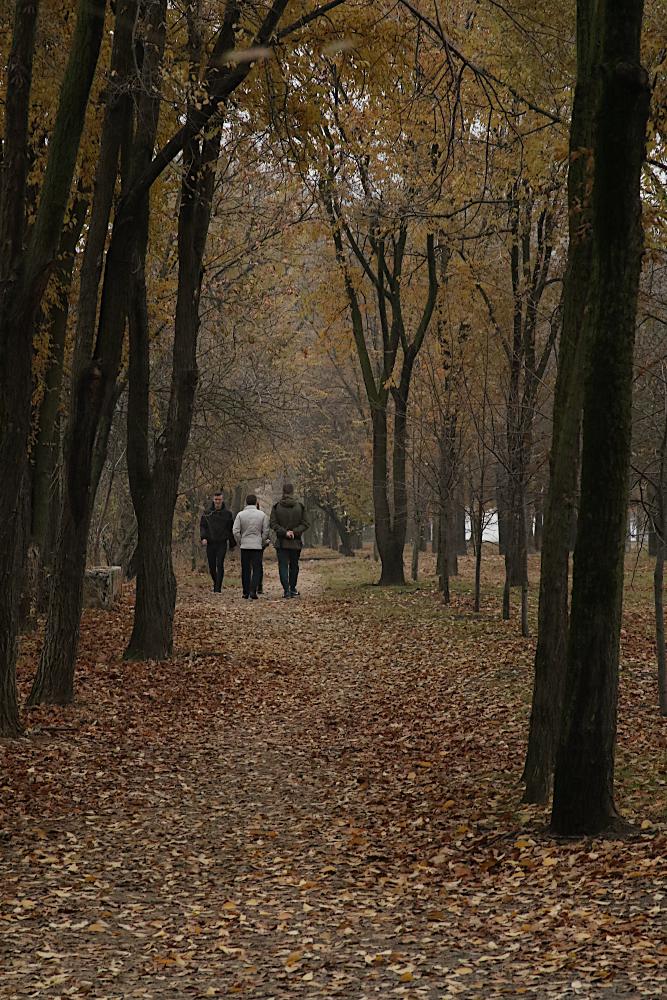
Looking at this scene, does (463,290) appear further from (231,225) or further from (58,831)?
(58,831)

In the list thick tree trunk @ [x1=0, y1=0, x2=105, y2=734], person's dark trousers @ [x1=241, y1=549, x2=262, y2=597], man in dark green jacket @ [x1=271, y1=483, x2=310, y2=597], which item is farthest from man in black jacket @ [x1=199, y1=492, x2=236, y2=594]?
thick tree trunk @ [x1=0, y1=0, x2=105, y2=734]

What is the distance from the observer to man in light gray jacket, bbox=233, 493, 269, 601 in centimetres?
2128

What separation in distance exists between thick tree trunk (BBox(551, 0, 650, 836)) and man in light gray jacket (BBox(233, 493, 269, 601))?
14.9 meters

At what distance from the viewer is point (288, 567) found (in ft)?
72.4

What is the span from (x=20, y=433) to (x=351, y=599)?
43.0 feet

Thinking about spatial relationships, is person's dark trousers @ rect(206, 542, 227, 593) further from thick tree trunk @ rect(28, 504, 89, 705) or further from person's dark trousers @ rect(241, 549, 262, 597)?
thick tree trunk @ rect(28, 504, 89, 705)

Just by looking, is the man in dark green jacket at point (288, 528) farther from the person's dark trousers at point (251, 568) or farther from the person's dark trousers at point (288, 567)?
the person's dark trousers at point (251, 568)

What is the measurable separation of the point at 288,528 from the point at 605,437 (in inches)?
615

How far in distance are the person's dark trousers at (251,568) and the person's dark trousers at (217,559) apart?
897 millimetres

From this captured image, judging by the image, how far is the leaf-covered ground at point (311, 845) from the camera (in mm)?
4945

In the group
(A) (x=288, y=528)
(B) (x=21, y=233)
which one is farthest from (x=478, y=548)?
(B) (x=21, y=233)

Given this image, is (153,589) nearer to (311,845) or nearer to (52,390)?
(52,390)

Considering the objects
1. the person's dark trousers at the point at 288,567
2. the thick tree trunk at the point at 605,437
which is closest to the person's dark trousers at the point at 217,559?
the person's dark trousers at the point at 288,567

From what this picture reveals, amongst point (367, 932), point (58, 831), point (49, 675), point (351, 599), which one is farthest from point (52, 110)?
point (351, 599)
